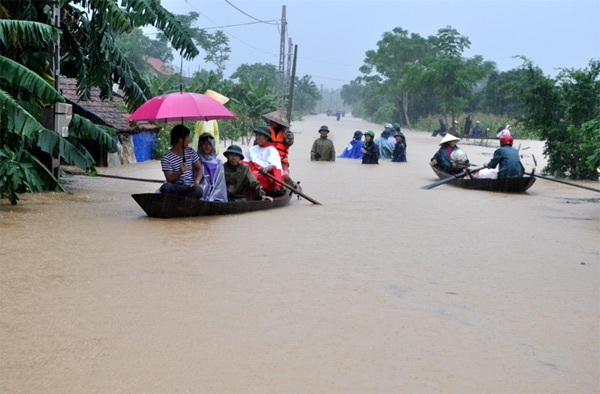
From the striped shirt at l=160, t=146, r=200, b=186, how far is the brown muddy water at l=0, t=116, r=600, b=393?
0.61 m

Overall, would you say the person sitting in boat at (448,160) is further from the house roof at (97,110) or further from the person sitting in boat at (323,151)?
the house roof at (97,110)

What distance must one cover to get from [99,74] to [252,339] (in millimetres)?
8509

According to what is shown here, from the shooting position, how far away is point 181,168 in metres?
9.87

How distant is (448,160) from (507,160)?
2.24 m

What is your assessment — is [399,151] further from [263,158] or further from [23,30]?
[23,30]

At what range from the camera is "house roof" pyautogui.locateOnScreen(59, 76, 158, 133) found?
16.6 meters

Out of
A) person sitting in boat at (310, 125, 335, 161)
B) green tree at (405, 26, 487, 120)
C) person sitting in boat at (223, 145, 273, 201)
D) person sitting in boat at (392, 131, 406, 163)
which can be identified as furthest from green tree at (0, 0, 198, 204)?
green tree at (405, 26, 487, 120)

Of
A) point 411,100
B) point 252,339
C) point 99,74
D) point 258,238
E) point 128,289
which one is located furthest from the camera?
point 411,100

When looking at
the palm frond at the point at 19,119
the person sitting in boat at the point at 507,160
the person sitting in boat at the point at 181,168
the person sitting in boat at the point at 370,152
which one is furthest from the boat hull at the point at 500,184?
the palm frond at the point at 19,119

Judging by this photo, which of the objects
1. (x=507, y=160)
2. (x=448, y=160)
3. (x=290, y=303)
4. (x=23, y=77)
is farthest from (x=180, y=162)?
(x=448, y=160)

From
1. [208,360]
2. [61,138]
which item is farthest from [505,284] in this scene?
[61,138]

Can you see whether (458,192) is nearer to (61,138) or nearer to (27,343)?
(61,138)

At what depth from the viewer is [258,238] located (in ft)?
30.8

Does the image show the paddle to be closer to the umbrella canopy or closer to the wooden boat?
the wooden boat
